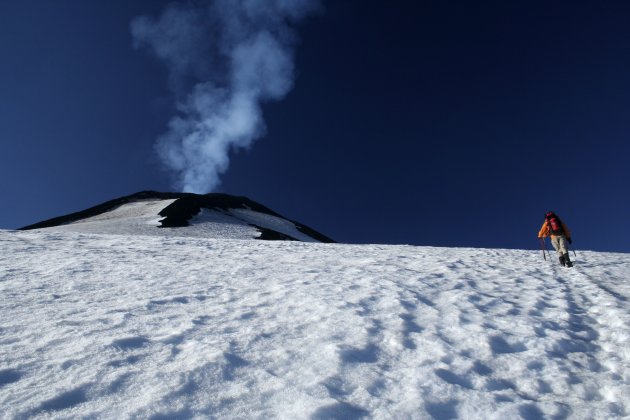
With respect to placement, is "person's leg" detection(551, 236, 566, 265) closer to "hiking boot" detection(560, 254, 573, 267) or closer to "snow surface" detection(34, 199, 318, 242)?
"hiking boot" detection(560, 254, 573, 267)

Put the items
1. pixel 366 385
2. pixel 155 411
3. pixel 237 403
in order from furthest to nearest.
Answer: pixel 366 385
pixel 237 403
pixel 155 411

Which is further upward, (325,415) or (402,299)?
(402,299)

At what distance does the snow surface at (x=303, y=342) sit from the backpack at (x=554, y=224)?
3.48m

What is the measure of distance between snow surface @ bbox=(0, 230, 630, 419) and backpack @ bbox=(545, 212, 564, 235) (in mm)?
3477

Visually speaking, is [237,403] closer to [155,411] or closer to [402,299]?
[155,411]

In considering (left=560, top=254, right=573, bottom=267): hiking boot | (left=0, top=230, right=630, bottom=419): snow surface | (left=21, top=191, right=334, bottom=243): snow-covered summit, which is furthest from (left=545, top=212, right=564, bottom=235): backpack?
(left=21, top=191, right=334, bottom=243): snow-covered summit

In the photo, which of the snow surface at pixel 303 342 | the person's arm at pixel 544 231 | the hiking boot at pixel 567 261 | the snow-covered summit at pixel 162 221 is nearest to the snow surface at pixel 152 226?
the snow-covered summit at pixel 162 221

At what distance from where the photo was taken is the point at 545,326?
22.7ft

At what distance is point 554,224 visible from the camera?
14.3 meters

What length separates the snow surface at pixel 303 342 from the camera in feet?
13.9

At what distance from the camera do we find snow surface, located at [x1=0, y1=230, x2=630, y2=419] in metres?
4.24

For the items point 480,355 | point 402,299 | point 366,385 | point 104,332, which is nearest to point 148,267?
point 104,332

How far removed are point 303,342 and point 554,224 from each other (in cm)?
1272

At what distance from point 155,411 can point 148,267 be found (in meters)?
7.23
